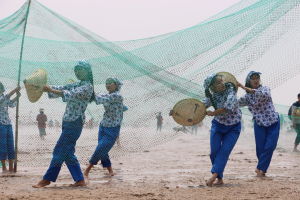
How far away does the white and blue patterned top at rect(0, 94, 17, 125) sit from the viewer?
24.3 ft

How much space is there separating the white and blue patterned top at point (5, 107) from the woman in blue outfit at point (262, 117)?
11.7 ft

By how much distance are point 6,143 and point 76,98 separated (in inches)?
96.9

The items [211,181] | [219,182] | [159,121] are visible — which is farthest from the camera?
[159,121]

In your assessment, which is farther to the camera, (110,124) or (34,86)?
(110,124)

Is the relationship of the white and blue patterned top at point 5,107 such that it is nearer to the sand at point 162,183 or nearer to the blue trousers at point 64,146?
the sand at point 162,183

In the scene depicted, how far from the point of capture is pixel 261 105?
696 centimetres

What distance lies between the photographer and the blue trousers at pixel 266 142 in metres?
6.97

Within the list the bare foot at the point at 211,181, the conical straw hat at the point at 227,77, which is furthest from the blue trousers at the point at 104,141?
the conical straw hat at the point at 227,77

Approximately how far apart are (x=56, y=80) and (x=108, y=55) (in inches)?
34.1

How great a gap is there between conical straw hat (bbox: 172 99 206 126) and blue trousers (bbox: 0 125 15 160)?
10.1 feet

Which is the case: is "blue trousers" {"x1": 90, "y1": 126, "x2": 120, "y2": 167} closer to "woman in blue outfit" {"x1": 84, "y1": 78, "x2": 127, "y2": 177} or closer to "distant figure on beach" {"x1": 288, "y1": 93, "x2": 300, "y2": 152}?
"woman in blue outfit" {"x1": 84, "y1": 78, "x2": 127, "y2": 177}

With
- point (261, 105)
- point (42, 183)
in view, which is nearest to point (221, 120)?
point (261, 105)

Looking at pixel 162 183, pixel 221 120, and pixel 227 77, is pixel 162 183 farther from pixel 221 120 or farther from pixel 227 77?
pixel 227 77

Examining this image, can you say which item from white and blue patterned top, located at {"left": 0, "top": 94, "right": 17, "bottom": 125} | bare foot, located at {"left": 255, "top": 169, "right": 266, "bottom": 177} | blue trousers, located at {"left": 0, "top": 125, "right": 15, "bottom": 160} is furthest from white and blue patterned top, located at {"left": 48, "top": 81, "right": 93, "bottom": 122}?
bare foot, located at {"left": 255, "top": 169, "right": 266, "bottom": 177}
